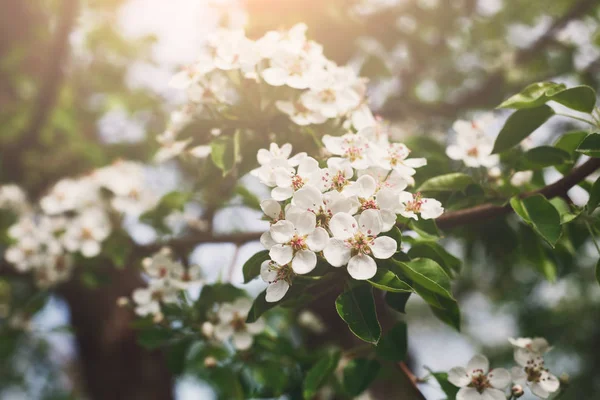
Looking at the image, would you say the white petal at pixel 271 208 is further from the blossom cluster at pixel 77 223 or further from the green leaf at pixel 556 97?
the blossom cluster at pixel 77 223

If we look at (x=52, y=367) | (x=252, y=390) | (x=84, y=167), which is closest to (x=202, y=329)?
(x=252, y=390)

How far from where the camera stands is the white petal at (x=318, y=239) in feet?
3.23

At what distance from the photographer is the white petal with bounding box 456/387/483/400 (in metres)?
1.15

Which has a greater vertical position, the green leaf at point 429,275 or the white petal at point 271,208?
the white petal at point 271,208

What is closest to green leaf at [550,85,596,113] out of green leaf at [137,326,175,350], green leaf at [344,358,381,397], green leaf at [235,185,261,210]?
green leaf at [344,358,381,397]

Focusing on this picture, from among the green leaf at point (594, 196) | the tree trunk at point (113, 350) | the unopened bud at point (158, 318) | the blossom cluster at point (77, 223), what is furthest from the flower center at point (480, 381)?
the tree trunk at point (113, 350)

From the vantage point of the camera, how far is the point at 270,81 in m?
1.33

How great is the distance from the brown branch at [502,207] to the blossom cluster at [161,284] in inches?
31.7

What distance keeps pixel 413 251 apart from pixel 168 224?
1.18 metres

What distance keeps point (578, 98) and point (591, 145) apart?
0.46 feet

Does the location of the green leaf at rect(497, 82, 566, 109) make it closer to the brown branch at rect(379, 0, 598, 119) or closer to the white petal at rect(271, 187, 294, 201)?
the white petal at rect(271, 187, 294, 201)

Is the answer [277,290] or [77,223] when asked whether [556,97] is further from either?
[77,223]

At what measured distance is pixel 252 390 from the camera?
1657 mm

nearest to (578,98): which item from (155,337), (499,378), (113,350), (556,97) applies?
(556,97)
